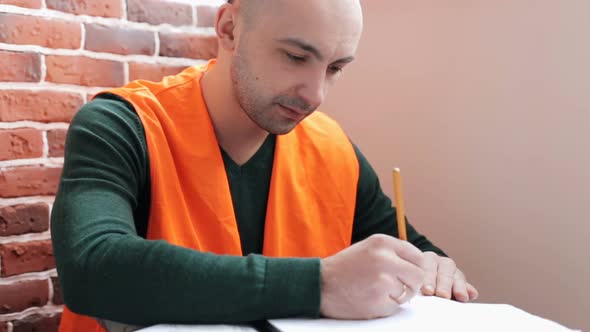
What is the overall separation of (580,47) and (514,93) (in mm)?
158

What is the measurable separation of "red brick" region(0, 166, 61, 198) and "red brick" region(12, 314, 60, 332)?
0.90 feet

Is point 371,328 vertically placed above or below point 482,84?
below

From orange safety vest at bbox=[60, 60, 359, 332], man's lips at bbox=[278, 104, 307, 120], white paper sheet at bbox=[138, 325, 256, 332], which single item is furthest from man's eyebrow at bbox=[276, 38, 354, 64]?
white paper sheet at bbox=[138, 325, 256, 332]

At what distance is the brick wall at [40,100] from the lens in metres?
1.23

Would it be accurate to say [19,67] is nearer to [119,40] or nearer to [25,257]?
[119,40]

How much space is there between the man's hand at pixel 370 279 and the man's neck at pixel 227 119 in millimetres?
461

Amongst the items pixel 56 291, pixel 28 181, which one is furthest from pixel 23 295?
pixel 28 181

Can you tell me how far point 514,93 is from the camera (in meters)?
1.22

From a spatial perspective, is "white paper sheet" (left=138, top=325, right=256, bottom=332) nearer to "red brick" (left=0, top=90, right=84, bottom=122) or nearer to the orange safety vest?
the orange safety vest

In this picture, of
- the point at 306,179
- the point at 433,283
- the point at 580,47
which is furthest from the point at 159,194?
the point at 580,47

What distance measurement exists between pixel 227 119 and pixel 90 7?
499mm

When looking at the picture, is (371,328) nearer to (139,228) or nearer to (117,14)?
(139,228)

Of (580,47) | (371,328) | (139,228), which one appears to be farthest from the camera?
(580,47)

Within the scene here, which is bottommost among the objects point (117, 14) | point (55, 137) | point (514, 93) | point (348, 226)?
point (348, 226)
